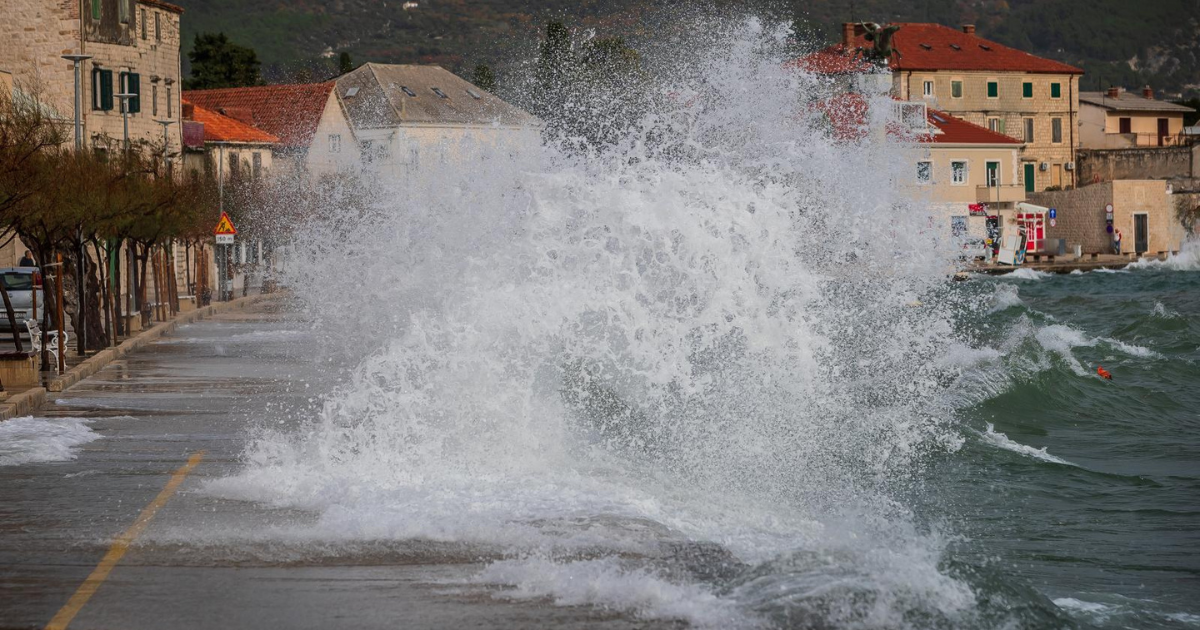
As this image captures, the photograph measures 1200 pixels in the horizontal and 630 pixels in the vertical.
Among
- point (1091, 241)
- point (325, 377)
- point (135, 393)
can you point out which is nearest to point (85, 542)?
point (135, 393)

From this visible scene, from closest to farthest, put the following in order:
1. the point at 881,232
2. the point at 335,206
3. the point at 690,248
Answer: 1. the point at 690,248
2. the point at 881,232
3. the point at 335,206

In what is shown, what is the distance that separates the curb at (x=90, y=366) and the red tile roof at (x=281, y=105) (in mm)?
37425

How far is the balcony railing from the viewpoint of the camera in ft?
282

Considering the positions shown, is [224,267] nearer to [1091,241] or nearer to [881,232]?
[881,232]

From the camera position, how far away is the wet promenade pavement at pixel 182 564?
8.59 m

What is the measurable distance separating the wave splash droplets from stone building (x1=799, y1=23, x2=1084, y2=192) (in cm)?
8664

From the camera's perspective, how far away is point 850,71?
52.0 metres

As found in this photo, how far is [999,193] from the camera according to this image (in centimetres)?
8638

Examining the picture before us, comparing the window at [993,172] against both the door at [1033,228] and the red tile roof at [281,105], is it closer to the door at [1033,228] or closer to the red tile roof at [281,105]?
the door at [1033,228]

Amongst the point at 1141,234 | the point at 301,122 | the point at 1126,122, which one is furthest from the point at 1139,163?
the point at 301,122

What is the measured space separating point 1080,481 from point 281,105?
75324mm

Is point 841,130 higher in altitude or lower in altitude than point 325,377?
higher

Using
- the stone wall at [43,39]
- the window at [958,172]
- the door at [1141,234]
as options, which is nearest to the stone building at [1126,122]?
the door at [1141,234]

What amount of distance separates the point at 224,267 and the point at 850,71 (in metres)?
22.5
